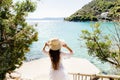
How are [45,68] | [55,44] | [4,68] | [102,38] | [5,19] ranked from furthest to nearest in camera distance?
[45,68], [102,38], [5,19], [4,68], [55,44]

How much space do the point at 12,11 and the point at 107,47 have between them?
5.59m

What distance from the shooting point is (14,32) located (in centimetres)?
420

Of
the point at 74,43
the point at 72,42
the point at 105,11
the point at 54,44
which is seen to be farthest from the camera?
the point at 72,42

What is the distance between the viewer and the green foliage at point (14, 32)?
4047 mm

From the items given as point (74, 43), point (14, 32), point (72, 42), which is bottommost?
point (72, 42)

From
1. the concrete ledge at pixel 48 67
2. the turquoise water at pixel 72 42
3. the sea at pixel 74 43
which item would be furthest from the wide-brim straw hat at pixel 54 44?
the concrete ledge at pixel 48 67

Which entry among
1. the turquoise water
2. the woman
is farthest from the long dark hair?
the turquoise water

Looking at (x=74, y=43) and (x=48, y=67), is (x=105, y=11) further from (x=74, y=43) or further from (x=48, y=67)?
(x=74, y=43)

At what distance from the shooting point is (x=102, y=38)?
922 centimetres

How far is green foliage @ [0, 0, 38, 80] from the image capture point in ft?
13.3

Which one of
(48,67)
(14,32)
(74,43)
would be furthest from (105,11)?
(74,43)

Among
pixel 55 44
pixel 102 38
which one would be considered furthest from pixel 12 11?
pixel 102 38

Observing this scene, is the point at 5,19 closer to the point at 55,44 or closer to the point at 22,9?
the point at 22,9

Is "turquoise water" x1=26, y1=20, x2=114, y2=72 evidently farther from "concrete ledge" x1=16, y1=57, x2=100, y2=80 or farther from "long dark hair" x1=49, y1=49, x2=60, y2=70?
"long dark hair" x1=49, y1=49, x2=60, y2=70
